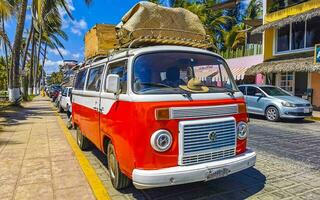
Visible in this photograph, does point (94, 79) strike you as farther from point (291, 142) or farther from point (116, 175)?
point (291, 142)

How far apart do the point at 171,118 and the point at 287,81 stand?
19498mm

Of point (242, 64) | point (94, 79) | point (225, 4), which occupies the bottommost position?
point (94, 79)

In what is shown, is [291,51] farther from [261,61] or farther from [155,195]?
[155,195]

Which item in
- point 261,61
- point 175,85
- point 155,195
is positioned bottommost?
point 155,195

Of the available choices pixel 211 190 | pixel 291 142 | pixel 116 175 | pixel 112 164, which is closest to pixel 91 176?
pixel 112 164

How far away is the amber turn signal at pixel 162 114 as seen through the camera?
424 cm

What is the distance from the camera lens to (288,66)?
19297 millimetres

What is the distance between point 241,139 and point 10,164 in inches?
189

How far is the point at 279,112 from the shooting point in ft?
46.2

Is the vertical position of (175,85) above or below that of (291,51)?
below

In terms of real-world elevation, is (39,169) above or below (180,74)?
below

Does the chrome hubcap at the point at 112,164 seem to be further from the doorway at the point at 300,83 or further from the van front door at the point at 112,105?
the doorway at the point at 300,83

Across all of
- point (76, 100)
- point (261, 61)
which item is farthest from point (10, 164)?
point (261, 61)

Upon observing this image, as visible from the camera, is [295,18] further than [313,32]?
No
